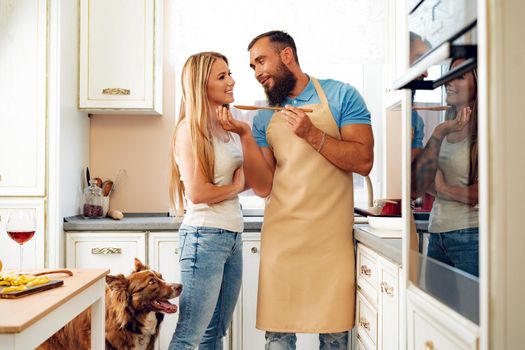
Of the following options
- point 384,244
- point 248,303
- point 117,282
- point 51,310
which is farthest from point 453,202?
point 248,303

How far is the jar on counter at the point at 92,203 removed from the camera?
10.1 feet

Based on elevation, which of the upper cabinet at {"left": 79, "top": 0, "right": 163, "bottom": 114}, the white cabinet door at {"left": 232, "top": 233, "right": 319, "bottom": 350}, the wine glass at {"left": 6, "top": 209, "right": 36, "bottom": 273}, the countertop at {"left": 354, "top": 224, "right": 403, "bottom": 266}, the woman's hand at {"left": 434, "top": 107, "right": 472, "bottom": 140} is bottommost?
the white cabinet door at {"left": 232, "top": 233, "right": 319, "bottom": 350}

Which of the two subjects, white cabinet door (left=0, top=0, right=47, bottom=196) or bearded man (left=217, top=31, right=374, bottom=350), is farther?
white cabinet door (left=0, top=0, right=47, bottom=196)

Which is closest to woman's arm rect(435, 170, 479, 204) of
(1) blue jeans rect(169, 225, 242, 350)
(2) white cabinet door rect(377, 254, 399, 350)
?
(2) white cabinet door rect(377, 254, 399, 350)

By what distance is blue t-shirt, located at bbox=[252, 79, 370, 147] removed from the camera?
2.10 m

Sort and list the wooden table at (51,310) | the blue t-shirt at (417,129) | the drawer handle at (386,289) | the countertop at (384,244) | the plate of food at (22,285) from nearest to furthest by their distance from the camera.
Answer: the wooden table at (51,310)
the blue t-shirt at (417,129)
the plate of food at (22,285)
the countertop at (384,244)
the drawer handle at (386,289)

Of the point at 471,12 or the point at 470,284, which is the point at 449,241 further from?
the point at 471,12

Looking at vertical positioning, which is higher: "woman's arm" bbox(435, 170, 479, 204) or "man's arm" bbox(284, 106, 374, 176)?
"man's arm" bbox(284, 106, 374, 176)

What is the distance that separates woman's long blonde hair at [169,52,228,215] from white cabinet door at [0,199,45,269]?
3.46ft

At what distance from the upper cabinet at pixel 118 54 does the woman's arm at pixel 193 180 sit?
1122 mm

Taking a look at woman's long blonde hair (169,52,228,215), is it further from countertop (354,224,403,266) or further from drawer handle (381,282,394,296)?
drawer handle (381,282,394,296)

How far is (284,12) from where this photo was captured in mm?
3264

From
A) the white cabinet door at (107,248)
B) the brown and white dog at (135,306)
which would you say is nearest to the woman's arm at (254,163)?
the brown and white dog at (135,306)

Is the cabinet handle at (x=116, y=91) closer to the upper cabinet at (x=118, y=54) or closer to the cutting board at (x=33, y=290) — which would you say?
the upper cabinet at (x=118, y=54)
